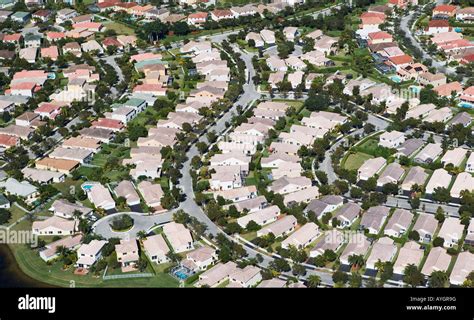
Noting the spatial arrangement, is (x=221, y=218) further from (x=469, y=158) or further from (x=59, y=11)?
(x=59, y=11)

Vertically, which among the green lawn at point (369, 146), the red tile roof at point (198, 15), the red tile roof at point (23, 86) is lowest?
the green lawn at point (369, 146)

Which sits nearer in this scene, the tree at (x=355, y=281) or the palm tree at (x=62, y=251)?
the tree at (x=355, y=281)

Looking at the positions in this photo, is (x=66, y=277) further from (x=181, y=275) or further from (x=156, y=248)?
(x=181, y=275)

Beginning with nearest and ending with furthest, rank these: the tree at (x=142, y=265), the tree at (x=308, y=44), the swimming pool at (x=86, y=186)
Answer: the tree at (x=142, y=265), the swimming pool at (x=86, y=186), the tree at (x=308, y=44)

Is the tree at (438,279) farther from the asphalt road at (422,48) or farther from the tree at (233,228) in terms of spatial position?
the asphalt road at (422,48)

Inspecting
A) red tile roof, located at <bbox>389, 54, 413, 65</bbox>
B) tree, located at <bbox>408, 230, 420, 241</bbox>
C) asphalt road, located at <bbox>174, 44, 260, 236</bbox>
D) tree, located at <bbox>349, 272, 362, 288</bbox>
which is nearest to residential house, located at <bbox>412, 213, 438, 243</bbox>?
tree, located at <bbox>408, 230, 420, 241</bbox>

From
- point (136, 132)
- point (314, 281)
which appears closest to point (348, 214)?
point (314, 281)

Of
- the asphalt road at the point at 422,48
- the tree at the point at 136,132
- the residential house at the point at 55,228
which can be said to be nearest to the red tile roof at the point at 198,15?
the asphalt road at the point at 422,48
